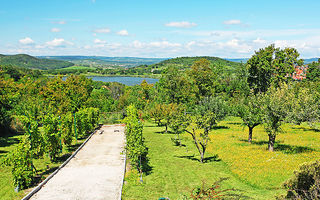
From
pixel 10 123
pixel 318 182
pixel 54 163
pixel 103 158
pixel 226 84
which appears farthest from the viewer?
pixel 226 84

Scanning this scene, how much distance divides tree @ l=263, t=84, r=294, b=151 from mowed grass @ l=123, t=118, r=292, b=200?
2.47m

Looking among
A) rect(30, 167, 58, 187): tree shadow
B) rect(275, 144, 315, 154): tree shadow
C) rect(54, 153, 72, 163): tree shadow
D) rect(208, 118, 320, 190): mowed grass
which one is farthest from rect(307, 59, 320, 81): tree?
rect(30, 167, 58, 187): tree shadow

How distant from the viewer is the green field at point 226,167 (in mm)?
14566

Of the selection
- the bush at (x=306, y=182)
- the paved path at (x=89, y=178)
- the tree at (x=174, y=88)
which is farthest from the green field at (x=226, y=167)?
the tree at (x=174, y=88)

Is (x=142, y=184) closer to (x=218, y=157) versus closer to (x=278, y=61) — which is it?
(x=218, y=157)

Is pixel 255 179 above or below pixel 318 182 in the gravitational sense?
below

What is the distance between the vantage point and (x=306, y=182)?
27.1 feet

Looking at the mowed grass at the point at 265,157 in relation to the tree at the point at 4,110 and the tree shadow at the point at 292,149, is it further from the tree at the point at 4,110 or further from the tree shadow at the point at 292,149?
the tree at the point at 4,110

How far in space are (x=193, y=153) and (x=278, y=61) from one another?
3676 centimetres

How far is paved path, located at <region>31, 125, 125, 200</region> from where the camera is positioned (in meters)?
13.8

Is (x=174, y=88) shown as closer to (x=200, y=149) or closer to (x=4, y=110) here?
(x=200, y=149)

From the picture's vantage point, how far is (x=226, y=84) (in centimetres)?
11494

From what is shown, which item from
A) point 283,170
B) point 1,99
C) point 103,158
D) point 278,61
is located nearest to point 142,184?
point 103,158

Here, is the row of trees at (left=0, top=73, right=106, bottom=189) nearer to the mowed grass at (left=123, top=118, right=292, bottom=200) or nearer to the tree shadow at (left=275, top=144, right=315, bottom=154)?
the mowed grass at (left=123, top=118, right=292, bottom=200)
